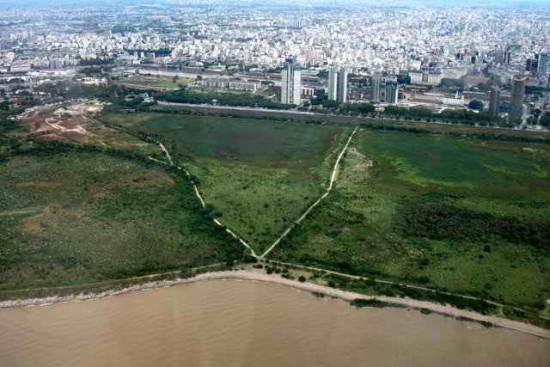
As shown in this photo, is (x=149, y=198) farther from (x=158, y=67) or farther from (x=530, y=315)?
(x=158, y=67)

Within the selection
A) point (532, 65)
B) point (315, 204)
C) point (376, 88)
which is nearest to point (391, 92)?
point (376, 88)

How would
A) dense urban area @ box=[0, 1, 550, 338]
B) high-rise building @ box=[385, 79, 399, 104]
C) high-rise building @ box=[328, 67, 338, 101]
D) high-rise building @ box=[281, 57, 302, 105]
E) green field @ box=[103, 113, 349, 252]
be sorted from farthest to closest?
high-rise building @ box=[328, 67, 338, 101]
high-rise building @ box=[385, 79, 399, 104]
high-rise building @ box=[281, 57, 302, 105]
green field @ box=[103, 113, 349, 252]
dense urban area @ box=[0, 1, 550, 338]

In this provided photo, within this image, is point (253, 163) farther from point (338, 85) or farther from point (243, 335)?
point (338, 85)

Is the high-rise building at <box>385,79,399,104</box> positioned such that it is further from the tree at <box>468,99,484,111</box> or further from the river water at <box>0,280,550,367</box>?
the river water at <box>0,280,550,367</box>

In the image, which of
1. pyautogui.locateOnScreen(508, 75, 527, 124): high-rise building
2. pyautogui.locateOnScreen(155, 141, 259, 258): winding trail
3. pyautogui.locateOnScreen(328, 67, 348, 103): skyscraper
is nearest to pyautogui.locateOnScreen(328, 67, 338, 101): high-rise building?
pyautogui.locateOnScreen(328, 67, 348, 103): skyscraper

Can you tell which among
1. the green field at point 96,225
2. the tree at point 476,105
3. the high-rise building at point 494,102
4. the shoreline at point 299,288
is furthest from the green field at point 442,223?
the tree at point 476,105

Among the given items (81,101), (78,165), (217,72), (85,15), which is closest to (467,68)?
(217,72)
